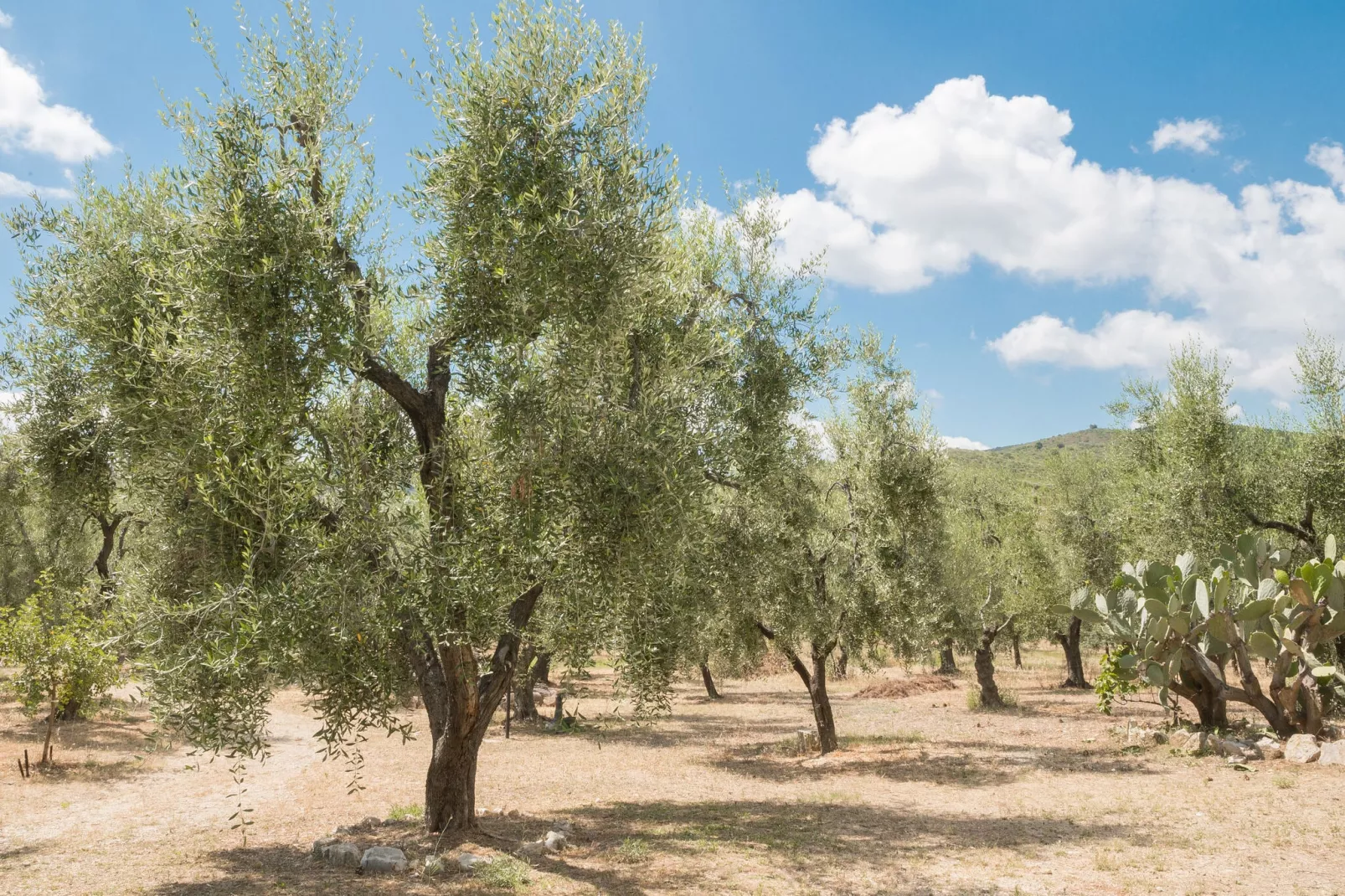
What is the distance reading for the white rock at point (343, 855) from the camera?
11719 millimetres

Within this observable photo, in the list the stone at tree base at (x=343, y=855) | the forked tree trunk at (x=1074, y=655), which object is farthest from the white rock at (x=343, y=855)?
the forked tree trunk at (x=1074, y=655)

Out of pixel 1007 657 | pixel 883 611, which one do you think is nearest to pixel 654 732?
pixel 883 611

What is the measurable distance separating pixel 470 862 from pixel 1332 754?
660 inches

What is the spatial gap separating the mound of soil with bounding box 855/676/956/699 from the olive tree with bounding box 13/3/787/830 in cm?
2853

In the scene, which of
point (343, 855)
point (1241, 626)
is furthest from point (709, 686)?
point (343, 855)

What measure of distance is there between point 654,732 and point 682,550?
1935cm

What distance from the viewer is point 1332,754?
16.0 metres

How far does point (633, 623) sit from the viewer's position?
1163 centimetres

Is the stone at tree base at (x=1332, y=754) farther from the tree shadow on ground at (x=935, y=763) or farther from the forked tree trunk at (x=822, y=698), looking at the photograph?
the forked tree trunk at (x=822, y=698)

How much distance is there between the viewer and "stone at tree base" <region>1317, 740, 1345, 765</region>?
15.9m

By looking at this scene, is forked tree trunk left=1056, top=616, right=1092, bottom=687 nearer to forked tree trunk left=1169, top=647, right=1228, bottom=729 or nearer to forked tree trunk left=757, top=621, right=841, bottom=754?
forked tree trunk left=1169, top=647, right=1228, bottom=729

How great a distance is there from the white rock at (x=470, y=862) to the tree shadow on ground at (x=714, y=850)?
7.9 inches

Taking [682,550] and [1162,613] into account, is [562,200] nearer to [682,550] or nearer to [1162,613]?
[682,550]

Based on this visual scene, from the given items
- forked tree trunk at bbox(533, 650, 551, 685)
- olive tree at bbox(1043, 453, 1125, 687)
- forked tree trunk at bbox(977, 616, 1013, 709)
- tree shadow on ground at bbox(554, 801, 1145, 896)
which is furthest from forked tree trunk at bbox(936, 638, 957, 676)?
tree shadow on ground at bbox(554, 801, 1145, 896)
